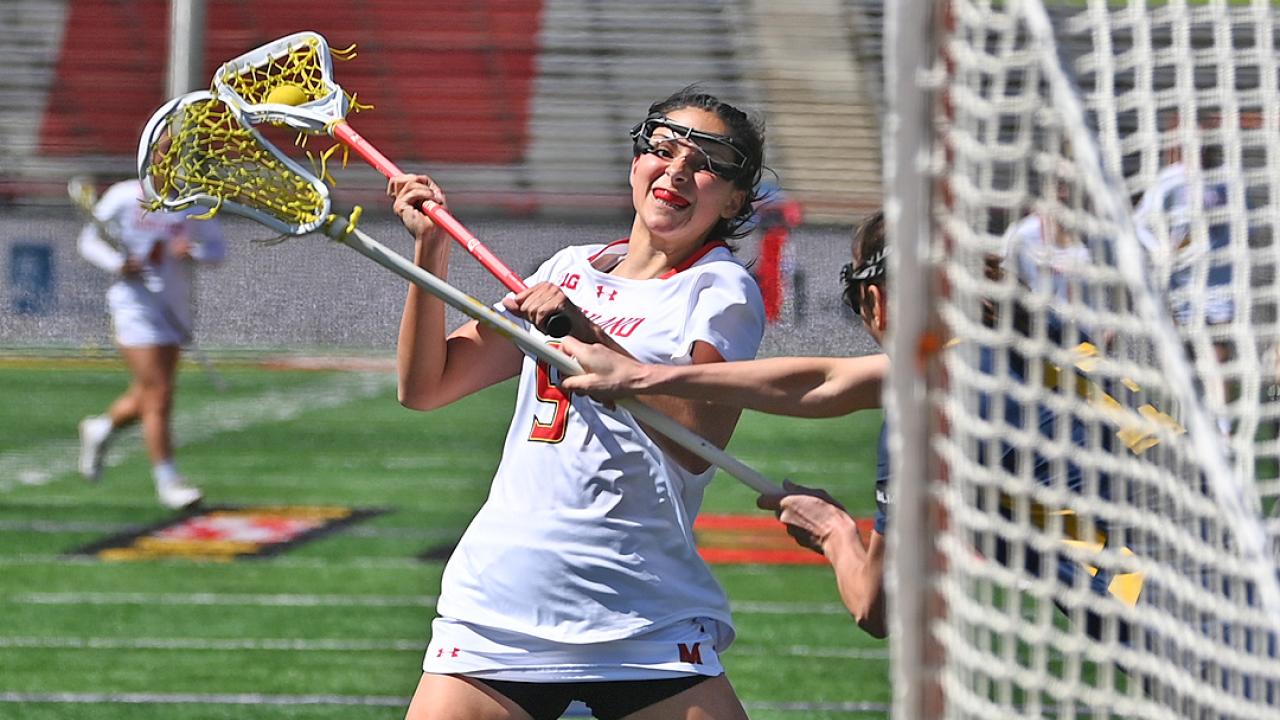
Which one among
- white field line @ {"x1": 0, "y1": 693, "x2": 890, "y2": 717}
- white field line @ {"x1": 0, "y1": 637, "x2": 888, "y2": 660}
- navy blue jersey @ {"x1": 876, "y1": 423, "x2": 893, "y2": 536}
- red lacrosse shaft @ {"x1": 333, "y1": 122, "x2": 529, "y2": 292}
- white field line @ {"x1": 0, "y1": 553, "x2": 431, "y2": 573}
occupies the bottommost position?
white field line @ {"x1": 0, "y1": 693, "x2": 890, "y2": 717}

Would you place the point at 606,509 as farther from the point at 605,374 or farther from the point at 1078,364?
the point at 1078,364

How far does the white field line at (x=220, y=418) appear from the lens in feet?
36.4

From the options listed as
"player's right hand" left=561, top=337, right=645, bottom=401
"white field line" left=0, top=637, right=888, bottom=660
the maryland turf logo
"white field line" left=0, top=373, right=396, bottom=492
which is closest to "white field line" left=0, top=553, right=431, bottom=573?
the maryland turf logo

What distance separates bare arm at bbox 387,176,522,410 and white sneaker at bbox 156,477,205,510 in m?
6.01

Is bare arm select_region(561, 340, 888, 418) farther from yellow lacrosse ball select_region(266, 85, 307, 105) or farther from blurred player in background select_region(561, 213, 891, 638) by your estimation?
yellow lacrosse ball select_region(266, 85, 307, 105)

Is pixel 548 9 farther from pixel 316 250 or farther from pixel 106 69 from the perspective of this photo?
pixel 316 250

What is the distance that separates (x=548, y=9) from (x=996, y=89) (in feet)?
74.4

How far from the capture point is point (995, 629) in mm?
2213

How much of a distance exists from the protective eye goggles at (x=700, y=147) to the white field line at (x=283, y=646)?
11.6 ft

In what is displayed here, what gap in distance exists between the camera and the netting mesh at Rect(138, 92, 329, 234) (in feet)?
11.2

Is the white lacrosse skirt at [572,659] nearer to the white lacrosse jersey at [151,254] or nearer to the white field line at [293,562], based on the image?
the white field line at [293,562]

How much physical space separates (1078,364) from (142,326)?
7393 mm

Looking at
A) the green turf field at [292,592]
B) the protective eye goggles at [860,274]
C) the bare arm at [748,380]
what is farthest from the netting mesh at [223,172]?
the green turf field at [292,592]

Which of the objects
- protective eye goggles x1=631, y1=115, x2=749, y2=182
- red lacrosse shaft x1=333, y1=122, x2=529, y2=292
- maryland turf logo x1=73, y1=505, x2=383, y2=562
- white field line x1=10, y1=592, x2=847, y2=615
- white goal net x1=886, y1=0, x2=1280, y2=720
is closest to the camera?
white goal net x1=886, y1=0, x2=1280, y2=720
